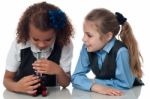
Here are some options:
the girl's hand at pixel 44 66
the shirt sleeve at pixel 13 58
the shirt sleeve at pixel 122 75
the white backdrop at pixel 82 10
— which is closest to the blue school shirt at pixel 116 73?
the shirt sleeve at pixel 122 75

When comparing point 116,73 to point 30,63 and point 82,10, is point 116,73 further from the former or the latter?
point 82,10

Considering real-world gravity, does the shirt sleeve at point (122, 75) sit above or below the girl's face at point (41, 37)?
below

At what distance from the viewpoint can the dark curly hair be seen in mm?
1354

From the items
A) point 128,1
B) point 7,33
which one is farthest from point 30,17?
point 128,1

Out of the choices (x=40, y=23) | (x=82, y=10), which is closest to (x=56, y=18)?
(x=40, y=23)

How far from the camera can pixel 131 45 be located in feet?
4.76

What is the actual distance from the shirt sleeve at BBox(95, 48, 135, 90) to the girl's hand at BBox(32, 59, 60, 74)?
18cm

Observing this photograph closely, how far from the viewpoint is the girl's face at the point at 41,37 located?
1.35 meters

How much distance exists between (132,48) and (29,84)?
41 centimetres

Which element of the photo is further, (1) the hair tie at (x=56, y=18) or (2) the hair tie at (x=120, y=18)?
(2) the hair tie at (x=120, y=18)

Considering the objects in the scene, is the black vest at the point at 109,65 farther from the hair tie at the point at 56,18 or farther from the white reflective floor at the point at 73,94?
the hair tie at the point at 56,18

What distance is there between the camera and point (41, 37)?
4.43ft

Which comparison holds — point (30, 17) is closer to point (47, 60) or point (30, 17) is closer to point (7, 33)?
point (47, 60)

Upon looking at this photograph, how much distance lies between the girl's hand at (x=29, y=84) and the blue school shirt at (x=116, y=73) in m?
0.17
